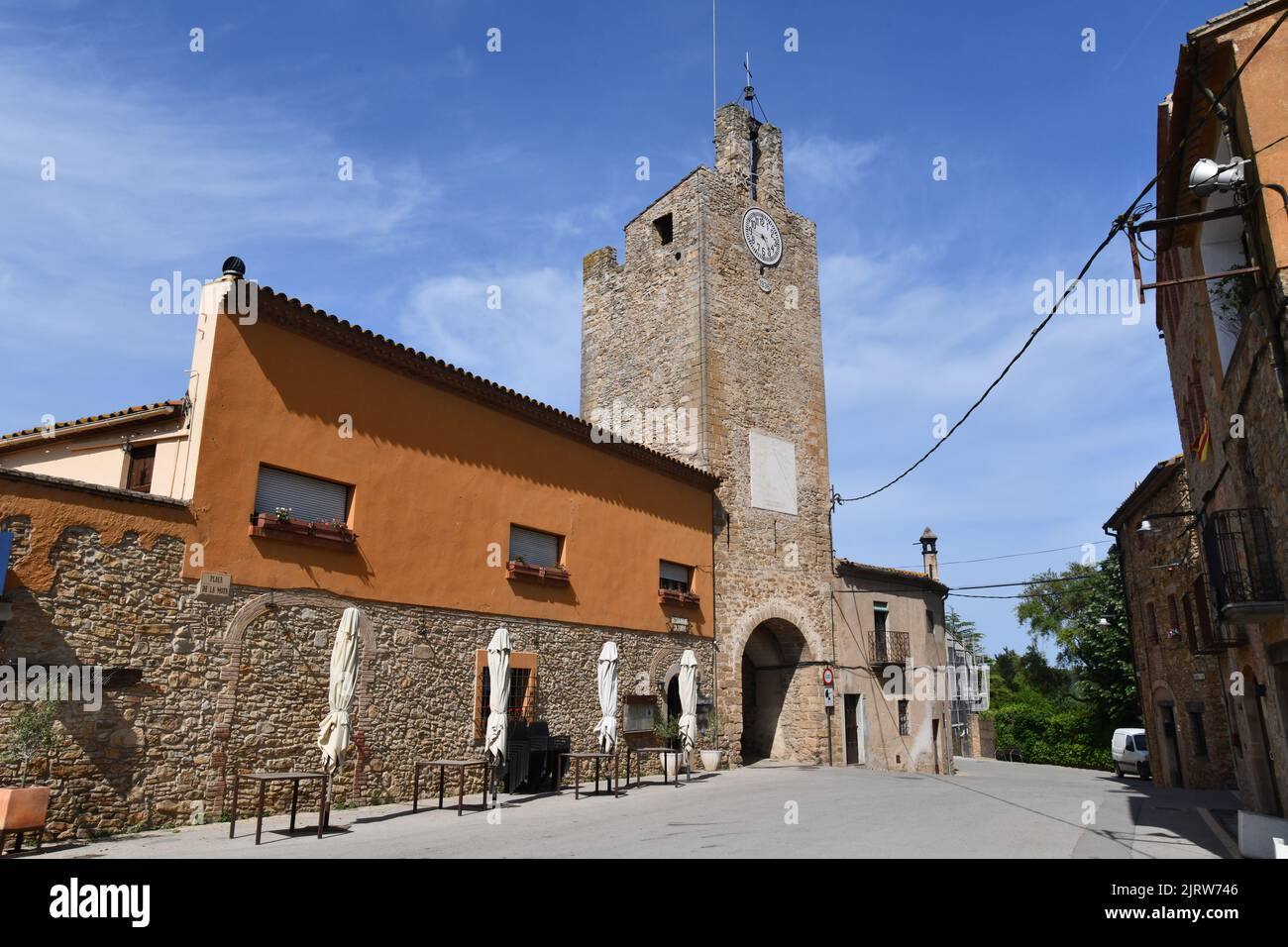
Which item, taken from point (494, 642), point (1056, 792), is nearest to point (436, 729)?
point (494, 642)

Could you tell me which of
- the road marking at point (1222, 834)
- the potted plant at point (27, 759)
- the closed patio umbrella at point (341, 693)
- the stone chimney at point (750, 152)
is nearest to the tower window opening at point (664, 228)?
the stone chimney at point (750, 152)

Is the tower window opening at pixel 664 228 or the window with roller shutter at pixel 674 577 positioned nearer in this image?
the window with roller shutter at pixel 674 577

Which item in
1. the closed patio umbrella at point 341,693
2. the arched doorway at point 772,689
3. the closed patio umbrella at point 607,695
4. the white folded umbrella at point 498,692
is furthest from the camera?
the arched doorway at point 772,689

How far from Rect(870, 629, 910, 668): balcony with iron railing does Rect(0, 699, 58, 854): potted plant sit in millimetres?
18708

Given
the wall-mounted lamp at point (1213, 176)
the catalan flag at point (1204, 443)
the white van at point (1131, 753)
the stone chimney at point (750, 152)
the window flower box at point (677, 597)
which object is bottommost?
the white van at point (1131, 753)

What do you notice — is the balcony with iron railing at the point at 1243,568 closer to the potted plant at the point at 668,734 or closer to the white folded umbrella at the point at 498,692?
the white folded umbrella at the point at 498,692

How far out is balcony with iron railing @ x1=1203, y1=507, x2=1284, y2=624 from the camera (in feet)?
27.0

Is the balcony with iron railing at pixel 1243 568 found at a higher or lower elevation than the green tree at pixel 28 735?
higher

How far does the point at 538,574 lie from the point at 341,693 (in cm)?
521

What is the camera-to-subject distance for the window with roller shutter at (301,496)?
10.9 m

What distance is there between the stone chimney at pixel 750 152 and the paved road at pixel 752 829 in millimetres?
16399

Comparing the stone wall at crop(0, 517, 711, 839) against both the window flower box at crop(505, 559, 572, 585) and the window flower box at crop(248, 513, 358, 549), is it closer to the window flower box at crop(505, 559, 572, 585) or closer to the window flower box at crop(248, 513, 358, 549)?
the window flower box at crop(248, 513, 358, 549)
